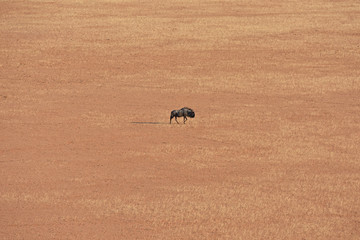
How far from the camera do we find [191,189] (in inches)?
699

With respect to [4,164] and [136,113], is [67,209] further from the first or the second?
[136,113]

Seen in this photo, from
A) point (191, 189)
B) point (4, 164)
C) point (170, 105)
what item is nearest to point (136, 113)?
point (170, 105)

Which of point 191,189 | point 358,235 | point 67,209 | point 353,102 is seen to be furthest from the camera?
point 353,102

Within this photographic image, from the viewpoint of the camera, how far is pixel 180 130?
2420cm

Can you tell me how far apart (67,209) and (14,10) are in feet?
143

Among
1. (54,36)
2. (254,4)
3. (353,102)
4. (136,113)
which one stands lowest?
(136,113)

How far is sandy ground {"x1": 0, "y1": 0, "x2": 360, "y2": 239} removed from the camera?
51.6ft

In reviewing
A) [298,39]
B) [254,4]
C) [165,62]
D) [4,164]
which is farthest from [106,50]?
[4,164]

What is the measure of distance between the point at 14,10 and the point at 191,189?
42649 millimetres

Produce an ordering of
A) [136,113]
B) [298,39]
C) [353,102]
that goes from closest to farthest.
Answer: [136,113] < [353,102] < [298,39]

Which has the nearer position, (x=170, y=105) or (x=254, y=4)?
(x=170, y=105)

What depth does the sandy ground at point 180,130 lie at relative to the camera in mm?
15734

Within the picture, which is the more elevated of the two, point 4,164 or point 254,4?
point 254,4

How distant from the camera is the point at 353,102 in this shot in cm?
3008
